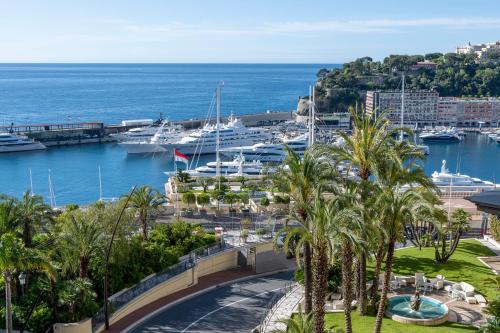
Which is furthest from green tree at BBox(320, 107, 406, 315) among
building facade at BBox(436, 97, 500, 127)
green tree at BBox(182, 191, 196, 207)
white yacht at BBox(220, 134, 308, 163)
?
building facade at BBox(436, 97, 500, 127)

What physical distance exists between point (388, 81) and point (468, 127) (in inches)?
1313

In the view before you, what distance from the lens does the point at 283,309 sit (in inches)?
918

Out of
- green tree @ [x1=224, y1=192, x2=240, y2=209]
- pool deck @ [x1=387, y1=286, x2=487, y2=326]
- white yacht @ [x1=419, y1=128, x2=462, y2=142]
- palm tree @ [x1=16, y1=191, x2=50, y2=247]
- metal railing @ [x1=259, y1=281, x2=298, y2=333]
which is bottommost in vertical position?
white yacht @ [x1=419, y1=128, x2=462, y2=142]

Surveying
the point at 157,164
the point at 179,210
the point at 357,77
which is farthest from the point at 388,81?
the point at 179,210

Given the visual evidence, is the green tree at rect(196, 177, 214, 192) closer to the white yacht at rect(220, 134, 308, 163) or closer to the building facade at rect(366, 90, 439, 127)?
the white yacht at rect(220, 134, 308, 163)

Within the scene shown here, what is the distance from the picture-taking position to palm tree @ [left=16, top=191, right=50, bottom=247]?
894 inches

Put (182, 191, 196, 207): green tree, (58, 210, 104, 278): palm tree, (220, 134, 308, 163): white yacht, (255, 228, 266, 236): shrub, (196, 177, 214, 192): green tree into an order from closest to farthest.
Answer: (58, 210, 104, 278): palm tree → (255, 228, 266, 236): shrub → (182, 191, 196, 207): green tree → (196, 177, 214, 192): green tree → (220, 134, 308, 163): white yacht

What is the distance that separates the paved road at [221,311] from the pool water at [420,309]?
5.58 metres

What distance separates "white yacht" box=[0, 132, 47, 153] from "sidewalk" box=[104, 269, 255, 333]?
6900 cm

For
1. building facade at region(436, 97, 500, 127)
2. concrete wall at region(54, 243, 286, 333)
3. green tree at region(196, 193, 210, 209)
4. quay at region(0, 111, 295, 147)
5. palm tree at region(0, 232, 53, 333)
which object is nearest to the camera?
palm tree at region(0, 232, 53, 333)

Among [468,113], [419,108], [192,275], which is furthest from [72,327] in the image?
[468,113]

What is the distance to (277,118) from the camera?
125 metres

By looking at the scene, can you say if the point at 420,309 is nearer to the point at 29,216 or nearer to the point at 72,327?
the point at 72,327

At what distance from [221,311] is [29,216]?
9035mm
